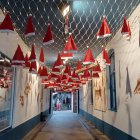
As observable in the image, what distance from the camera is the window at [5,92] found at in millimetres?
3368

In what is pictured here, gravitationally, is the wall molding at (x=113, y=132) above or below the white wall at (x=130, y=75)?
below

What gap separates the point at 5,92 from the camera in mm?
3602

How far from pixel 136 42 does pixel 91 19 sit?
3.23ft

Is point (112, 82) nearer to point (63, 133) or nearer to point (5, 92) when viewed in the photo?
point (63, 133)

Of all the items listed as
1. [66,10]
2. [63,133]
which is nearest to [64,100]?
[63,133]

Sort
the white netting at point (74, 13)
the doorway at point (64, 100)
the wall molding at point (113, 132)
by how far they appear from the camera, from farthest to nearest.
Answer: the doorway at point (64, 100), the wall molding at point (113, 132), the white netting at point (74, 13)

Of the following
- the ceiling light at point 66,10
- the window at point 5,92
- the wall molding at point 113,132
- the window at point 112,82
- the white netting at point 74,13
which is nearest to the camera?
the white netting at point 74,13

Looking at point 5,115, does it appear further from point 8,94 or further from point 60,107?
point 60,107

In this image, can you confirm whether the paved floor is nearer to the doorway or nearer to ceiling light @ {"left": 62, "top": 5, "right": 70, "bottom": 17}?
ceiling light @ {"left": 62, "top": 5, "right": 70, "bottom": 17}

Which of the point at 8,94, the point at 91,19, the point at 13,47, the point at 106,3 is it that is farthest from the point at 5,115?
the point at 106,3

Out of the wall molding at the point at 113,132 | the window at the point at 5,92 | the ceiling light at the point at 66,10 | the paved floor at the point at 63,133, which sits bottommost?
the paved floor at the point at 63,133

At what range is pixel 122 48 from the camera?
4.14 meters

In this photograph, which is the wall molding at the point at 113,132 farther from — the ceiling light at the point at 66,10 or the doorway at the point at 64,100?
the doorway at the point at 64,100

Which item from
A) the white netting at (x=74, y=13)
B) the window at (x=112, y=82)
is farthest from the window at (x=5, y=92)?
the window at (x=112, y=82)
